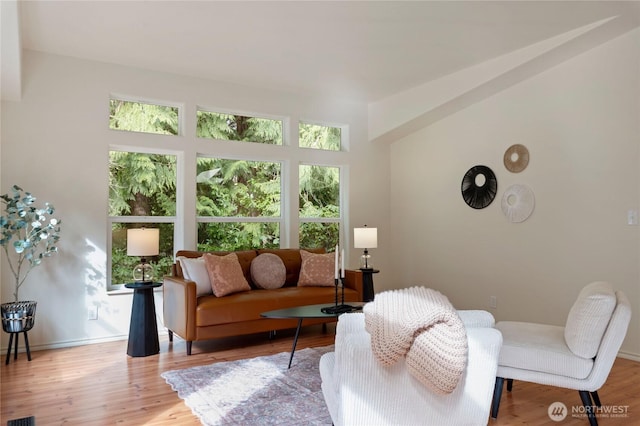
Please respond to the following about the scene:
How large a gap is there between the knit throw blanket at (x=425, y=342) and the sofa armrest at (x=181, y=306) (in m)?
2.51

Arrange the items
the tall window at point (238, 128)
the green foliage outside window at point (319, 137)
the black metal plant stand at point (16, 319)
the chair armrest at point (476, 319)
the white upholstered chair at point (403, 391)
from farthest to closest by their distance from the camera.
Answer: the green foliage outside window at point (319, 137), the tall window at point (238, 128), the black metal plant stand at point (16, 319), the chair armrest at point (476, 319), the white upholstered chair at point (403, 391)

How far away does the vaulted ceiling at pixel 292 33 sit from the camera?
3.51 m

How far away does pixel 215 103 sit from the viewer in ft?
17.3

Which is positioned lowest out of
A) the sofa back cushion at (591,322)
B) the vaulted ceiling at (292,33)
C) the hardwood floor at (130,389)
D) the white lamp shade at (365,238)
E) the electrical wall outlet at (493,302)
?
the hardwood floor at (130,389)

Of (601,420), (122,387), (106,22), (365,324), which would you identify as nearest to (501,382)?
(601,420)

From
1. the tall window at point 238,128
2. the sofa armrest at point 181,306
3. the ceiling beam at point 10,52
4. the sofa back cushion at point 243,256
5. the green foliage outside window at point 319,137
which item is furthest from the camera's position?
the green foliage outside window at point 319,137

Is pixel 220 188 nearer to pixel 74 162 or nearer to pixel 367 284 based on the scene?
pixel 74 162

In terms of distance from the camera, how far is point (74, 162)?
4488 millimetres

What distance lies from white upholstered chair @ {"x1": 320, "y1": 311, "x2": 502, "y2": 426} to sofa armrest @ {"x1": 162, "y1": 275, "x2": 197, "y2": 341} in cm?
233

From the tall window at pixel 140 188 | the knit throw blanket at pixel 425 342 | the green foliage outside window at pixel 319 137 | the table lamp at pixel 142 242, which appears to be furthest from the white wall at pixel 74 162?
the knit throw blanket at pixel 425 342

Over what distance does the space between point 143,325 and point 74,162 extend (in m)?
1.73

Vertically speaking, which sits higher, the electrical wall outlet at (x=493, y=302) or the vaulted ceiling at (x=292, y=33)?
the vaulted ceiling at (x=292, y=33)

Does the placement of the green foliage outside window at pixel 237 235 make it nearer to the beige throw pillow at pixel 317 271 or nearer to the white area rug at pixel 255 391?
the beige throw pillow at pixel 317 271

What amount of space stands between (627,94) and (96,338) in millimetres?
5293
